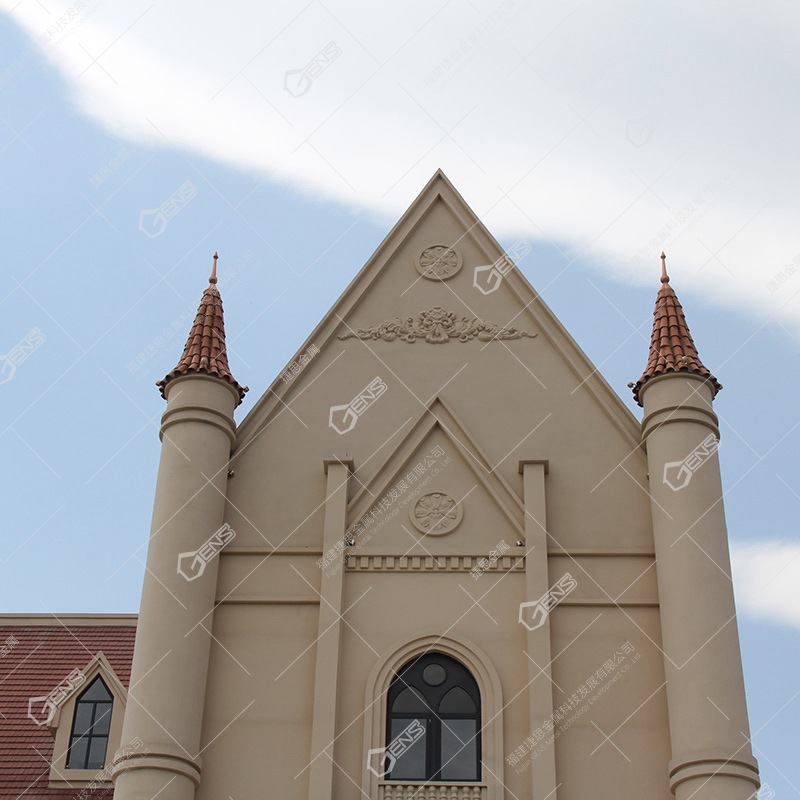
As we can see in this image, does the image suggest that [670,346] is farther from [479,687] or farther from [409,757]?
[409,757]

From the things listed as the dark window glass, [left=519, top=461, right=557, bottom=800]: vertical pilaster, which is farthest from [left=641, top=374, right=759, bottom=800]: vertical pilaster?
the dark window glass

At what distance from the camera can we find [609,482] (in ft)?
82.2

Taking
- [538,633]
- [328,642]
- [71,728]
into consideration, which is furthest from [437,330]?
[71,728]

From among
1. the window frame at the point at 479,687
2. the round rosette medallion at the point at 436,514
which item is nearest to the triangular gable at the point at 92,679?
the window frame at the point at 479,687

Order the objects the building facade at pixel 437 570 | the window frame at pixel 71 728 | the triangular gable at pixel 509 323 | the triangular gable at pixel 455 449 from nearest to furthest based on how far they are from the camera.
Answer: the building facade at pixel 437 570 → the triangular gable at pixel 455 449 → the triangular gable at pixel 509 323 → the window frame at pixel 71 728

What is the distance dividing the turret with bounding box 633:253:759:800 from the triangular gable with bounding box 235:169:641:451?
2.73 ft

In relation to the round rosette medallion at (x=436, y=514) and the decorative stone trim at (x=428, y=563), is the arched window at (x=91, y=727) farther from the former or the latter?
the round rosette medallion at (x=436, y=514)

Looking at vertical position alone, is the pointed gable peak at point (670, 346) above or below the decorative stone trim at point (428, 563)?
above

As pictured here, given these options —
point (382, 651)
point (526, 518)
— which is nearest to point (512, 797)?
point (382, 651)

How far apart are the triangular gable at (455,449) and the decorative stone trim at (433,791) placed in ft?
14.5

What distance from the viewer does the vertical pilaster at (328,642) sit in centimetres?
2217

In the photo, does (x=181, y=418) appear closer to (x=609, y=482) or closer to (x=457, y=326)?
(x=457, y=326)

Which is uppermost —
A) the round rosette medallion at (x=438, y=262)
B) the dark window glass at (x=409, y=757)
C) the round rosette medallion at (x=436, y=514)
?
the round rosette medallion at (x=438, y=262)

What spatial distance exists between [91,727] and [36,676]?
2564 millimetres
